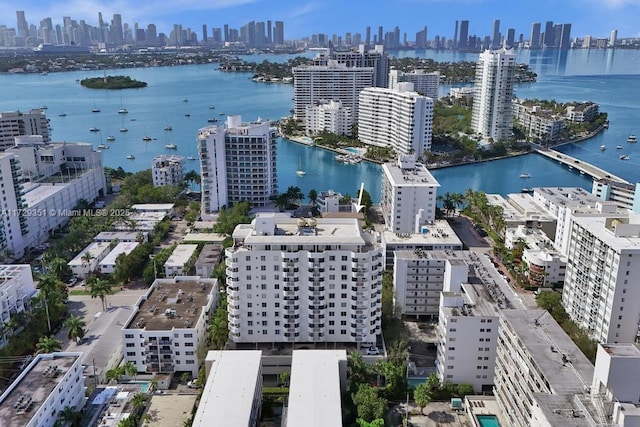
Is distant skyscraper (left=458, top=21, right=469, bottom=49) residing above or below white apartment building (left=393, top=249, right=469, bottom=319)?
above

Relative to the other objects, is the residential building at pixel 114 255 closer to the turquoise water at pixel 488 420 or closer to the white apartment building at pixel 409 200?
the white apartment building at pixel 409 200

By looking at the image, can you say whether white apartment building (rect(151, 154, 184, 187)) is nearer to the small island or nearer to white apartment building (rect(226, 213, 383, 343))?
white apartment building (rect(226, 213, 383, 343))

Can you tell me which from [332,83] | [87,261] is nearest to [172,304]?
[87,261]

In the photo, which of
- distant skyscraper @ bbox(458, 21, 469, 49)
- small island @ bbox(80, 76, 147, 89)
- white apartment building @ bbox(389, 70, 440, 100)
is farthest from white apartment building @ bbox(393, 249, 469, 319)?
distant skyscraper @ bbox(458, 21, 469, 49)

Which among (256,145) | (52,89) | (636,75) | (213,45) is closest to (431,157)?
(256,145)

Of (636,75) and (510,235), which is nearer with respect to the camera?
(510,235)

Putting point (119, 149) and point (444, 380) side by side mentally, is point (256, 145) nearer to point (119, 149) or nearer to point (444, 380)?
point (444, 380)
